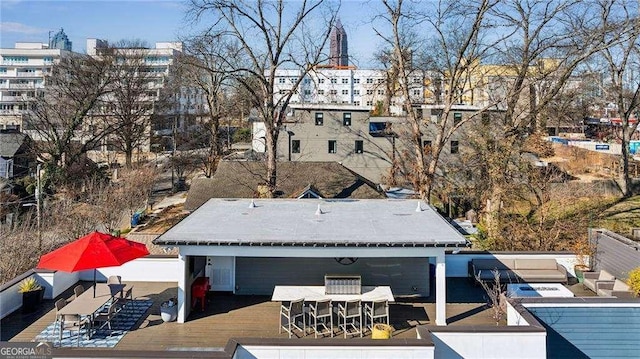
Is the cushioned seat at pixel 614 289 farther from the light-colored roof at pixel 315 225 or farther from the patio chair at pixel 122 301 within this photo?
the patio chair at pixel 122 301

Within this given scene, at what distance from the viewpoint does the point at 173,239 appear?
A: 10.4 metres

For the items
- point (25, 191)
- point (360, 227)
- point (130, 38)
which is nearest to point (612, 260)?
point (360, 227)

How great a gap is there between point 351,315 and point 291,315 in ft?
4.27

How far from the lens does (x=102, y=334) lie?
10016 millimetres

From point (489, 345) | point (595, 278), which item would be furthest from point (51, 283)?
point (595, 278)

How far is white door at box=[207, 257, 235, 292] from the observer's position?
12.5 meters

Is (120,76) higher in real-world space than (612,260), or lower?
higher

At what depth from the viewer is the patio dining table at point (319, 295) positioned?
33.6 feet

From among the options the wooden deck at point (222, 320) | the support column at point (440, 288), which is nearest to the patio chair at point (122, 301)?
the wooden deck at point (222, 320)

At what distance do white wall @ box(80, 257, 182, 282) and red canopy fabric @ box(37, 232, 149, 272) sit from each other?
316cm

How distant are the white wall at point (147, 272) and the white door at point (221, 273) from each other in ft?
5.50

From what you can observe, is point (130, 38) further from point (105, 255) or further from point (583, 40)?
point (105, 255)

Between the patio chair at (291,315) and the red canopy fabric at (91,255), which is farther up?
the red canopy fabric at (91,255)

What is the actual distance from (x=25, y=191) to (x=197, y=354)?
34.6 metres
